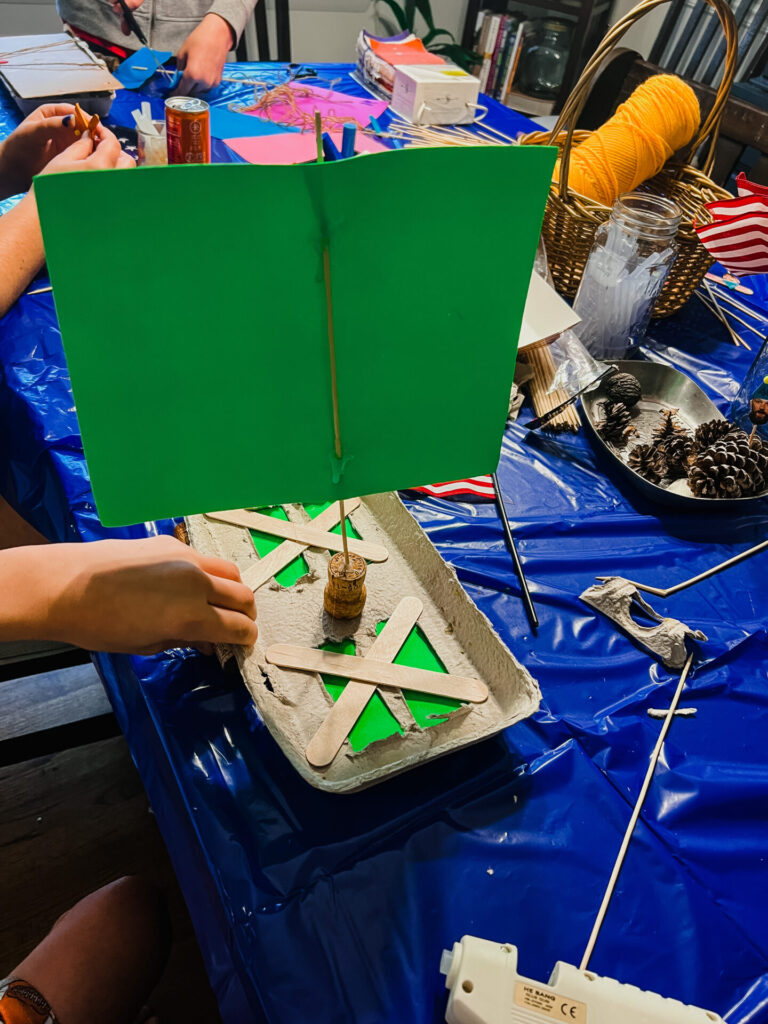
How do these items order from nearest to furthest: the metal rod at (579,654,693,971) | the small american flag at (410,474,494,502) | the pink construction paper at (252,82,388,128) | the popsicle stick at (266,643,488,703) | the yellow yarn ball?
1. the metal rod at (579,654,693,971)
2. the popsicle stick at (266,643,488,703)
3. the small american flag at (410,474,494,502)
4. the yellow yarn ball
5. the pink construction paper at (252,82,388,128)

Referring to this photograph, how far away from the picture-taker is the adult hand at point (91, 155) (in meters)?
1.00

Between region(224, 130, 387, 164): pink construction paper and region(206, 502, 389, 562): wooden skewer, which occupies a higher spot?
region(224, 130, 387, 164): pink construction paper

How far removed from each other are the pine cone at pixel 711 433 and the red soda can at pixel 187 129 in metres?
0.97

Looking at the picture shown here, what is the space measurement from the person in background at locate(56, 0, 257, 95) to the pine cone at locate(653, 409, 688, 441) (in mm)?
1493

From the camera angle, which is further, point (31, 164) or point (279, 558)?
point (31, 164)

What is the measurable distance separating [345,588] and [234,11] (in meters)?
2.03

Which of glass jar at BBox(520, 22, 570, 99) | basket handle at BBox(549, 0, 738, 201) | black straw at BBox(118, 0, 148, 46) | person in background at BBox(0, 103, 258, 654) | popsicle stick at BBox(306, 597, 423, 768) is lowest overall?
glass jar at BBox(520, 22, 570, 99)

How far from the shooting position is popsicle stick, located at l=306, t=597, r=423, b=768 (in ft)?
1.86

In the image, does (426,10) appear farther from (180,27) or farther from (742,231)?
(742,231)

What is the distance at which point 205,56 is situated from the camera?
167 centimetres

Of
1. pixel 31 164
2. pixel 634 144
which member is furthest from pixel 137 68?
pixel 634 144

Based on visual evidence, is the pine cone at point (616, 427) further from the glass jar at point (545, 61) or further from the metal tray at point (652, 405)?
the glass jar at point (545, 61)

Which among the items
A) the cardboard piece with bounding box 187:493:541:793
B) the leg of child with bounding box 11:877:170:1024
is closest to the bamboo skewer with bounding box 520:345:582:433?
the cardboard piece with bounding box 187:493:541:793

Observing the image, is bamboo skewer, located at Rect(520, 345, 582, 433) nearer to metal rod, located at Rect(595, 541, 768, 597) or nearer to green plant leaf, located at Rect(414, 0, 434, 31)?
metal rod, located at Rect(595, 541, 768, 597)
